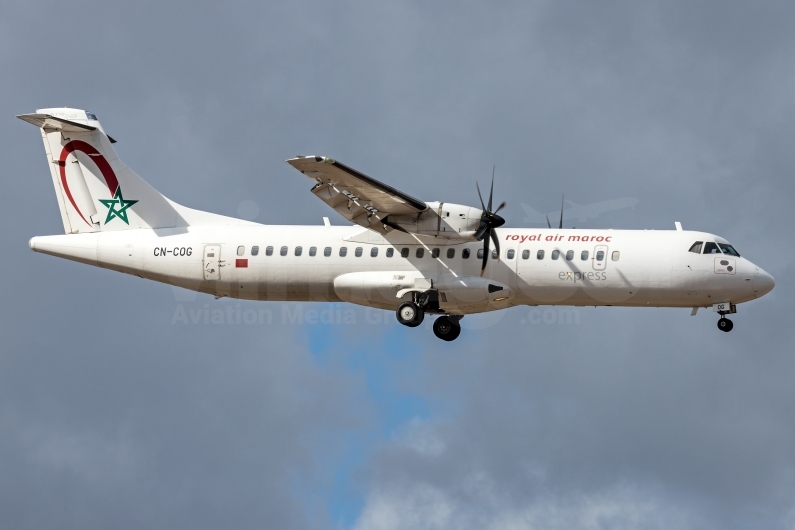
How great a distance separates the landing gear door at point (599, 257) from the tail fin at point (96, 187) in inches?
417

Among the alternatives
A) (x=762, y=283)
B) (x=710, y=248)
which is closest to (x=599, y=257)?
(x=710, y=248)

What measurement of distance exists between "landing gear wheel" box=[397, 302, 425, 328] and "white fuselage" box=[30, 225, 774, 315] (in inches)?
15.8

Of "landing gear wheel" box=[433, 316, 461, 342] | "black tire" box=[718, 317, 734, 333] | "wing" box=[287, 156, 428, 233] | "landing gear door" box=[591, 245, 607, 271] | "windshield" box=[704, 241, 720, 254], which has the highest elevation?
"wing" box=[287, 156, 428, 233]

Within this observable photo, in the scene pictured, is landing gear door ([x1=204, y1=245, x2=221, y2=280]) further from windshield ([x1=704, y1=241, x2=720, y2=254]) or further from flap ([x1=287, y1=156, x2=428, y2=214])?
windshield ([x1=704, y1=241, x2=720, y2=254])

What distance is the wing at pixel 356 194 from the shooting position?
1078 inches

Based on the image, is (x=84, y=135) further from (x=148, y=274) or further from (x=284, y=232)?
(x=284, y=232)

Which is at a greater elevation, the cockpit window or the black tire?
the cockpit window

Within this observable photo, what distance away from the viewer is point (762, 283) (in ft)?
95.6

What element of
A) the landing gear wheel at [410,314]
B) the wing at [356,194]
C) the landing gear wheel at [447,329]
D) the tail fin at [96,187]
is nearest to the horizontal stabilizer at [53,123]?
the tail fin at [96,187]

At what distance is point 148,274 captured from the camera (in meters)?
32.3

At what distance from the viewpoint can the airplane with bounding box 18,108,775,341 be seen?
96.1 feet

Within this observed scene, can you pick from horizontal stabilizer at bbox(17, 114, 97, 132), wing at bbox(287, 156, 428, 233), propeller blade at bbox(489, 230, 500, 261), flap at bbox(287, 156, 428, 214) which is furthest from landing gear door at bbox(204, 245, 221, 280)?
propeller blade at bbox(489, 230, 500, 261)

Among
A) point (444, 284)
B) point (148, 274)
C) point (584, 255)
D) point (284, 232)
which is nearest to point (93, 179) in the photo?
point (148, 274)

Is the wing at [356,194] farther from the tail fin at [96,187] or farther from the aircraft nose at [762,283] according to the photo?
the aircraft nose at [762,283]
